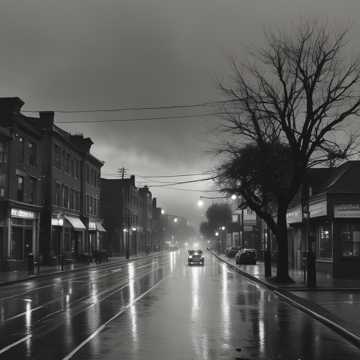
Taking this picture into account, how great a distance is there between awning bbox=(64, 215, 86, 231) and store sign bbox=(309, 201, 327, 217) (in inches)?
1132

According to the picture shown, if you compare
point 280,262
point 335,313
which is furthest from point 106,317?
point 280,262

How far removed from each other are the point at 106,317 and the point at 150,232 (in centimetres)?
12565

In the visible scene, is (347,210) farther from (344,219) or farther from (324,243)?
(324,243)

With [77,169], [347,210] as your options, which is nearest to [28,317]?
[347,210]

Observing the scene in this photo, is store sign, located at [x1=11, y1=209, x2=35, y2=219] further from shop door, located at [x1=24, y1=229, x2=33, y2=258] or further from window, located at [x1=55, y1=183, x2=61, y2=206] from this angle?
window, located at [x1=55, y1=183, x2=61, y2=206]

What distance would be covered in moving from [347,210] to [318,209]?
9.97 feet

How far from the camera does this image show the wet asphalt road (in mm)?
11257

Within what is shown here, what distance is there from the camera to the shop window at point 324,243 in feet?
122

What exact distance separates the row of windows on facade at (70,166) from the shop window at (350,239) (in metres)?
31.0

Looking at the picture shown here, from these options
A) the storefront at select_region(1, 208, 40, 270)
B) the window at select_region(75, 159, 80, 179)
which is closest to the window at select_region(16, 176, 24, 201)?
the storefront at select_region(1, 208, 40, 270)

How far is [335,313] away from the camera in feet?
55.5

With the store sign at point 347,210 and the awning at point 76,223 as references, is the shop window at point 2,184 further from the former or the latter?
the store sign at point 347,210

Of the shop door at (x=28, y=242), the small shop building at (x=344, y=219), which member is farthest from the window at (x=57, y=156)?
the small shop building at (x=344, y=219)

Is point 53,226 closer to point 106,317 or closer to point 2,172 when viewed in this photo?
point 2,172
